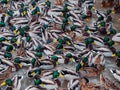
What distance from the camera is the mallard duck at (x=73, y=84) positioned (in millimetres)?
7718

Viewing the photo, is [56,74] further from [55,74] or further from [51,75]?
[51,75]

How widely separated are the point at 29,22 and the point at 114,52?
117 inches

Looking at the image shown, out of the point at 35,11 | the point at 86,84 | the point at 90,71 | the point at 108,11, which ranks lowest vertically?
the point at 86,84

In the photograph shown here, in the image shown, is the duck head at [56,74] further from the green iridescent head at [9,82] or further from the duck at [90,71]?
the green iridescent head at [9,82]

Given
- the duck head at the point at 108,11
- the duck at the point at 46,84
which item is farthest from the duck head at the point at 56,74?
the duck head at the point at 108,11

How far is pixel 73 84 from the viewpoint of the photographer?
25.7ft

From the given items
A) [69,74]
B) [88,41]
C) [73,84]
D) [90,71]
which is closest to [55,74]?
[69,74]

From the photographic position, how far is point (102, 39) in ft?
31.3

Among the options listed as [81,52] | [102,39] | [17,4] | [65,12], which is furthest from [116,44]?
[17,4]

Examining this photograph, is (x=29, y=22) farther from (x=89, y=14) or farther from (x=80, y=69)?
(x=80, y=69)

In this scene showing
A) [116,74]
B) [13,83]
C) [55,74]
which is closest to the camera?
[13,83]

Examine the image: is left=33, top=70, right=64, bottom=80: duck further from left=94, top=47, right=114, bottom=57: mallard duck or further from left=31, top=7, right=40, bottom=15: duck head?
left=31, top=7, right=40, bottom=15: duck head

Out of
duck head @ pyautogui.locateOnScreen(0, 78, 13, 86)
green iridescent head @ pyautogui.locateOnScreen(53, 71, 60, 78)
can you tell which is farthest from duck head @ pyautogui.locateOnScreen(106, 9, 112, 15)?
duck head @ pyautogui.locateOnScreen(0, 78, 13, 86)

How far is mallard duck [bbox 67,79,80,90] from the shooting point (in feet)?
25.3
